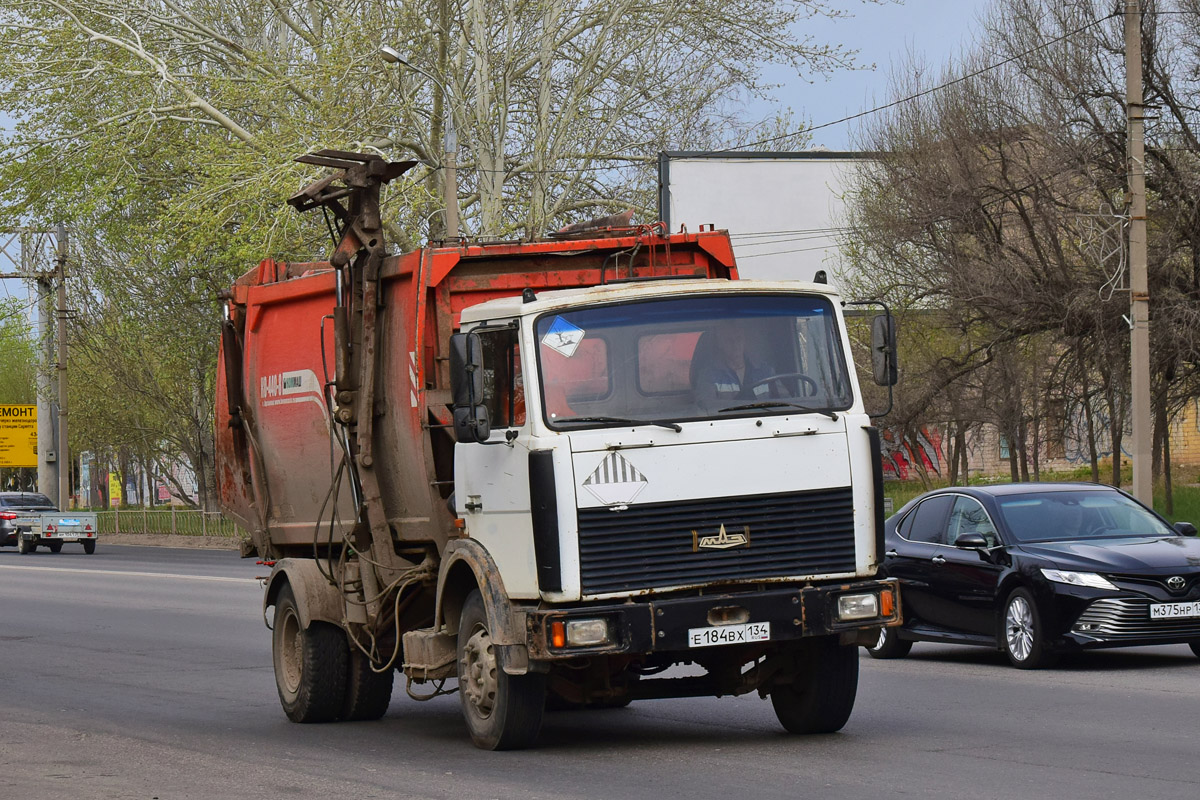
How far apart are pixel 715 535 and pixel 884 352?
139 cm

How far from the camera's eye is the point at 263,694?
13617mm

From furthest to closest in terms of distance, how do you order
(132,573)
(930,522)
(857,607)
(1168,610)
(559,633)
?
(132,573) < (930,522) < (1168,610) < (857,607) < (559,633)

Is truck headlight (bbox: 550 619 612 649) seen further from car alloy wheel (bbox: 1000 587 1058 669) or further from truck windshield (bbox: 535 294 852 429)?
car alloy wheel (bbox: 1000 587 1058 669)

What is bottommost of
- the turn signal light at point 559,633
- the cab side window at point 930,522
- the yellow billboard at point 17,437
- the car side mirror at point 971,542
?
the turn signal light at point 559,633

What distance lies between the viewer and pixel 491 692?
371 inches

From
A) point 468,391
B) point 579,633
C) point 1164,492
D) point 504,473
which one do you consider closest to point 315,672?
point 504,473

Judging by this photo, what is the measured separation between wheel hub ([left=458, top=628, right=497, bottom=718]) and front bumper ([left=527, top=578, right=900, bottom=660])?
601 millimetres

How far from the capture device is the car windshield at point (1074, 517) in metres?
13.9

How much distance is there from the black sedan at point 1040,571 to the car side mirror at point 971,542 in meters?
0.01

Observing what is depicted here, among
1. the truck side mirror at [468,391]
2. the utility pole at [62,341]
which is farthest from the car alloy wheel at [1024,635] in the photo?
the utility pole at [62,341]

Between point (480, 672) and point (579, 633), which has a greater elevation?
point (579, 633)

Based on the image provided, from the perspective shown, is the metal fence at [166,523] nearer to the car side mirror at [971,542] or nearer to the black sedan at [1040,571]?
the black sedan at [1040,571]

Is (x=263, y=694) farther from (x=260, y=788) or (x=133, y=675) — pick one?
(x=260, y=788)

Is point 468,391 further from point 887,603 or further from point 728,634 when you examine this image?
point 887,603
